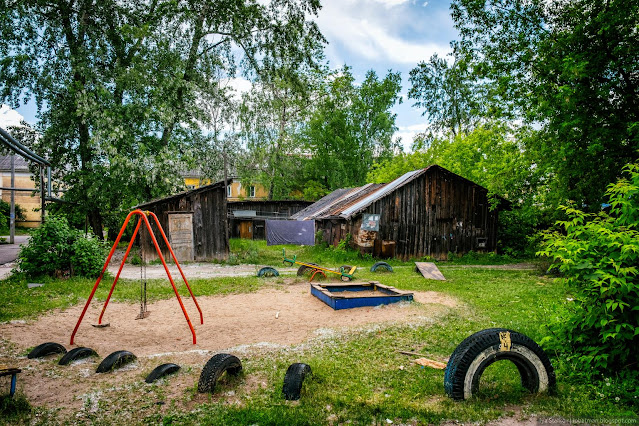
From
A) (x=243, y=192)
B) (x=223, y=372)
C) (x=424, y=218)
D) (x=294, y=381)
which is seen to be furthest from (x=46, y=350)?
(x=243, y=192)

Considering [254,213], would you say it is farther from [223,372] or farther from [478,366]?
[478,366]

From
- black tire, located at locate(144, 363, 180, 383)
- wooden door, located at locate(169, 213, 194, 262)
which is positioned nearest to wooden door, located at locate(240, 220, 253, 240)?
wooden door, located at locate(169, 213, 194, 262)

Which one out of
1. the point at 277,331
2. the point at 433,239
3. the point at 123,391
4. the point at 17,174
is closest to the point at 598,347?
the point at 277,331

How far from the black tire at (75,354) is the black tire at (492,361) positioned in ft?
17.6

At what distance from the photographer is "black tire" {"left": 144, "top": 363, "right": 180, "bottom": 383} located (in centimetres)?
515

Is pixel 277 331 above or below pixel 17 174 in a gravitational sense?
below

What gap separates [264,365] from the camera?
5.75 meters

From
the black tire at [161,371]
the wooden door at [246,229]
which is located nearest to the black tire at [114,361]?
the black tire at [161,371]

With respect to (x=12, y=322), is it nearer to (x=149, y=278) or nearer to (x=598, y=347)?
(x=149, y=278)

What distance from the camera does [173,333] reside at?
7.61 meters

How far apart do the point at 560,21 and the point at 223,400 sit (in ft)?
55.1

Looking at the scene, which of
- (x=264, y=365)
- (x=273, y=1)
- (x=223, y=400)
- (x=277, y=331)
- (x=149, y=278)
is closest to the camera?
(x=223, y=400)

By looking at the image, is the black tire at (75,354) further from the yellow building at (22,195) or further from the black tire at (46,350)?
the yellow building at (22,195)

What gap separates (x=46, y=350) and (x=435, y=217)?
1792 centimetres
